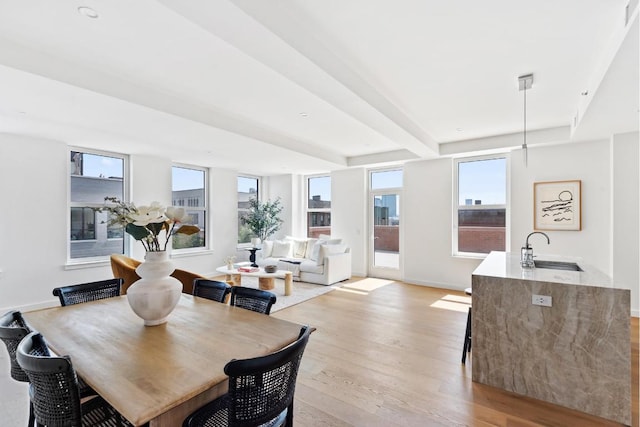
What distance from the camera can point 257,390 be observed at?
3.68ft

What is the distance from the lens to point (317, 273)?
6.04 meters

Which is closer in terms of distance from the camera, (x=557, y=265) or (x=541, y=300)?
(x=541, y=300)

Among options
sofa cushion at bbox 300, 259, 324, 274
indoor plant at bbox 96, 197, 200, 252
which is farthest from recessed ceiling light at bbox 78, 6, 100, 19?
sofa cushion at bbox 300, 259, 324, 274

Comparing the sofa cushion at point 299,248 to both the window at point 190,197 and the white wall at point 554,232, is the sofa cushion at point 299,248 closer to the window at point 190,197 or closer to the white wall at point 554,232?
the window at point 190,197

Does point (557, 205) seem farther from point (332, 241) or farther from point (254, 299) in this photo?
point (254, 299)

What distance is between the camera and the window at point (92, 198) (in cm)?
494

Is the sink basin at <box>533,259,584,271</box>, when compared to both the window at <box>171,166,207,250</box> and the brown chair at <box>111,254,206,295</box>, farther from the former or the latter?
the window at <box>171,166,207,250</box>

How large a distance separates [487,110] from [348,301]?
10.9ft

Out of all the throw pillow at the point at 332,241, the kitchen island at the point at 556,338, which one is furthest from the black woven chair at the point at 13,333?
the throw pillow at the point at 332,241

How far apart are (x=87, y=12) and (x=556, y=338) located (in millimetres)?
3879

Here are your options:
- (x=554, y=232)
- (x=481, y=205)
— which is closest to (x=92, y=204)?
(x=481, y=205)

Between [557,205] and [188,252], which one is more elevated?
[557,205]

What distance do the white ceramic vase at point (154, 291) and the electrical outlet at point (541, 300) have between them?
8.10 ft

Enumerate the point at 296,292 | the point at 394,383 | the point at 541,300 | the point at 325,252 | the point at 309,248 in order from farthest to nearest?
the point at 309,248 < the point at 325,252 < the point at 296,292 < the point at 394,383 < the point at 541,300
